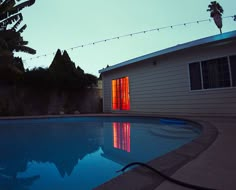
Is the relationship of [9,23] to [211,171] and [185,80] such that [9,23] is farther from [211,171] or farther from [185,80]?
[211,171]

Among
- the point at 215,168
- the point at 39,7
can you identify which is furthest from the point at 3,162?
the point at 39,7

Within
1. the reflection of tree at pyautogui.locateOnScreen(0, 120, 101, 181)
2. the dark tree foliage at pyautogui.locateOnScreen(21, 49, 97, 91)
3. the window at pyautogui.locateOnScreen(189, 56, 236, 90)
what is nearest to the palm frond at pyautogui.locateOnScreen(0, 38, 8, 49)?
the dark tree foliage at pyautogui.locateOnScreen(21, 49, 97, 91)

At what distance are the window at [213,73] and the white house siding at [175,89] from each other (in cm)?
16

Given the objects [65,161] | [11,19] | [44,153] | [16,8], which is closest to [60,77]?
[11,19]

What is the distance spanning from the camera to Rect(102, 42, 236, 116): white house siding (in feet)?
21.9

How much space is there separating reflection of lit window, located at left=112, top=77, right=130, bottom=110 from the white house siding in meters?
0.40

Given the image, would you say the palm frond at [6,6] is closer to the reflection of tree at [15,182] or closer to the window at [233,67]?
the reflection of tree at [15,182]

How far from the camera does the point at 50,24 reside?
11.7 meters

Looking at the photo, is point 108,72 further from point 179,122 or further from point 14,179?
point 14,179

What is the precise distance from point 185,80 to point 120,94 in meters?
4.21

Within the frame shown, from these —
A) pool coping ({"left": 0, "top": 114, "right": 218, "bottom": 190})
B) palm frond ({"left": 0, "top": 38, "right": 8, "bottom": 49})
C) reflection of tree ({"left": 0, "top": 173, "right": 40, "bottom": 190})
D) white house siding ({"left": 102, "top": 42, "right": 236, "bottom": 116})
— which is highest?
palm frond ({"left": 0, "top": 38, "right": 8, "bottom": 49})

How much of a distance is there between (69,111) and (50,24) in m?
5.32

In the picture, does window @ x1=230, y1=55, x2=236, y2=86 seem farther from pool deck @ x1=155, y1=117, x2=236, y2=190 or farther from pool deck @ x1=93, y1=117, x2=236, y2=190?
pool deck @ x1=155, y1=117, x2=236, y2=190

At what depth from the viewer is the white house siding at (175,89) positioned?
6.66m
